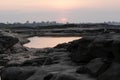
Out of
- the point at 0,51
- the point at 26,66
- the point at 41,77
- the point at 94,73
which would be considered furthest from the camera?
the point at 0,51

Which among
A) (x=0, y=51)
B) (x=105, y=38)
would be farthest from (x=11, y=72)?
(x=0, y=51)

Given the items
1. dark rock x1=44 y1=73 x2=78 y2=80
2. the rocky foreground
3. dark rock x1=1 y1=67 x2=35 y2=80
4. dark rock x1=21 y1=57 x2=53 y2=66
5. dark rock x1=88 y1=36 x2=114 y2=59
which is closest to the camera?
dark rock x1=44 y1=73 x2=78 y2=80

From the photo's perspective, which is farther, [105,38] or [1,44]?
[1,44]

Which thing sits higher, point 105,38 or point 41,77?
point 105,38

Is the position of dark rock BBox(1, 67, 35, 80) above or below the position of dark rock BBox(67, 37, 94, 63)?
below

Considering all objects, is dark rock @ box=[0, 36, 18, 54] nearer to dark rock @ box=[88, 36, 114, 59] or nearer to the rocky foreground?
the rocky foreground

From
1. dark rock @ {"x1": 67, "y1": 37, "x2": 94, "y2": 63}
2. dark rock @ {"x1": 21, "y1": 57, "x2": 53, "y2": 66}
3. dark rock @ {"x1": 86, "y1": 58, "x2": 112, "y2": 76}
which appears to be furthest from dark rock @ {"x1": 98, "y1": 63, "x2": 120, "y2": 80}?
dark rock @ {"x1": 21, "y1": 57, "x2": 53, "y2": 66}

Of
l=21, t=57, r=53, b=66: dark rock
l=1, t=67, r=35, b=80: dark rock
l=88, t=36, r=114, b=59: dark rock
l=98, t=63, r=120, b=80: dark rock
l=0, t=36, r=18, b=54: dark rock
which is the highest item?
l=88, t=36, r=114, b=59: dark rock

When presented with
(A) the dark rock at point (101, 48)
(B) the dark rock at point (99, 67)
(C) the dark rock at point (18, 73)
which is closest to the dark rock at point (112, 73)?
(B) the dark rock at point (99, 67)

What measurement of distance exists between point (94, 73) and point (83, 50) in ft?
14.4

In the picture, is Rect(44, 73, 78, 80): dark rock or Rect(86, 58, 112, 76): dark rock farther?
Rect(86, 58, 112, 76): dark rock

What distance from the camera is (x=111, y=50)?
17.9 metres

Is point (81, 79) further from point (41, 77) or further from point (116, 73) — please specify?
point (41, 77)

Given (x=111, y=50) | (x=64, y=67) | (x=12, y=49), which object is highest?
(x=111, y=50)
